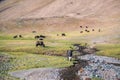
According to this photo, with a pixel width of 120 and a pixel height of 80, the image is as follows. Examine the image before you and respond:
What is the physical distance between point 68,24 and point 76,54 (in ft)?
139

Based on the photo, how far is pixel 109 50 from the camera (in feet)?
235

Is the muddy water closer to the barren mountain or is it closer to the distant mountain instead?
the barren mountain

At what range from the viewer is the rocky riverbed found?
52969 mm

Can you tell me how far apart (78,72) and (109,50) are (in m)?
17.2

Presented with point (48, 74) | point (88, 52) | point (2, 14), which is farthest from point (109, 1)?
point (48, 74)

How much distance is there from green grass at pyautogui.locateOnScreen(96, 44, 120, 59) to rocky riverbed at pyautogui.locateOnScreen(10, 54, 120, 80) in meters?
5.93

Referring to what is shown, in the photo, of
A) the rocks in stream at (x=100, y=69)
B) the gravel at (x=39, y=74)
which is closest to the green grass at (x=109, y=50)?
the rocks in stream at (x=100, y=69)

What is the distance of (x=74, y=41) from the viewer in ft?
280

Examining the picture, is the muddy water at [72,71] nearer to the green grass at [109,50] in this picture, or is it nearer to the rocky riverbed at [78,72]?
the rocky riverbed at [78,72]

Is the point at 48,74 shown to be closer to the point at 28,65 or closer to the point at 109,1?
the point at 28,65

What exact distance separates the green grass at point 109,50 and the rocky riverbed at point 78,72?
19.5 ft

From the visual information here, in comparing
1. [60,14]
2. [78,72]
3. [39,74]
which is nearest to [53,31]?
[60,14]

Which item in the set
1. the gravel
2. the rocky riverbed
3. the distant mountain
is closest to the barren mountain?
the distant mountain

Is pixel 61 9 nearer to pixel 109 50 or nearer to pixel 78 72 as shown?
pixel 109 50
